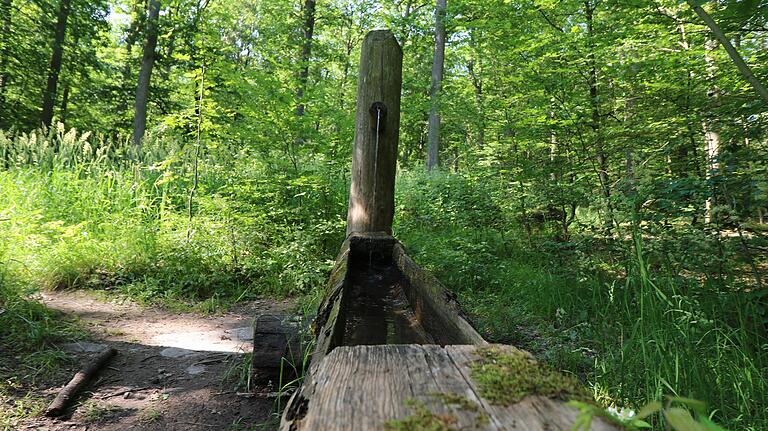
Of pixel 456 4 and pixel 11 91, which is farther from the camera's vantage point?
pixel 11 91

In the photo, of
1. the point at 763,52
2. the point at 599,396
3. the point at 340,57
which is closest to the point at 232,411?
the point at 599,396

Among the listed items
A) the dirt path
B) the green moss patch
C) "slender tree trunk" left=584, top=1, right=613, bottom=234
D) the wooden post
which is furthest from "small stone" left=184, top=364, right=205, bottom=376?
"slender tree trunk" left=584, top=1, right=613, bottom=234

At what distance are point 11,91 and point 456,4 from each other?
44.8ft

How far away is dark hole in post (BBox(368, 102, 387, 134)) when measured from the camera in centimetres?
419

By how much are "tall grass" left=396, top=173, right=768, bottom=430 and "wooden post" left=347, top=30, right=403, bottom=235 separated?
1221mm

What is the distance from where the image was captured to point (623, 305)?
2.98 meters

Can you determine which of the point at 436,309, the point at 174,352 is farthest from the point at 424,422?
the point at 174,352

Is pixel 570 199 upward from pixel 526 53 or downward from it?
downward

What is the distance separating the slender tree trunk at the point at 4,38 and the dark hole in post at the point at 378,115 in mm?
10877

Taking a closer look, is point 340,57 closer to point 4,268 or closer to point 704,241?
point 4,268

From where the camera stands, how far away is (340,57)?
36.3 feet

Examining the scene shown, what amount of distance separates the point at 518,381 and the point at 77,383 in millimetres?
2658

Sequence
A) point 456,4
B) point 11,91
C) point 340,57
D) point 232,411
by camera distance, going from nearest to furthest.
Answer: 1. point 232,411
2. point 456,4
3. point 340,57
4. point 11,91

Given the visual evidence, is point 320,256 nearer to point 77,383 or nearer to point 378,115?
point 378,115
